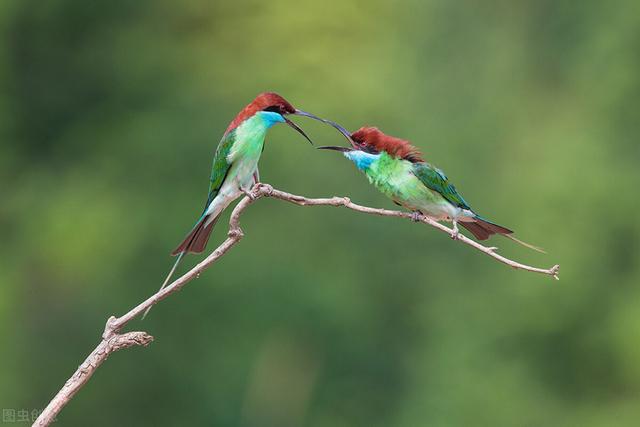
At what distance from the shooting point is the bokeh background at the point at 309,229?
9219 millimetres

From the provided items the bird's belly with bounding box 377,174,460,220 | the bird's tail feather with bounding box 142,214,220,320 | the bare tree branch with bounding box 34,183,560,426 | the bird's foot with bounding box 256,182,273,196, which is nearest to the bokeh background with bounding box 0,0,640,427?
the bird's belly with bounding box 377,174,460,220

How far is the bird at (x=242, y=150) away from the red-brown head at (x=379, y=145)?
197mm

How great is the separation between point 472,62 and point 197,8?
2687 mm

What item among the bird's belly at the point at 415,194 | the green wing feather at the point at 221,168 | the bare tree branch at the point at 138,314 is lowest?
the bare tree branch at the point at 138,314

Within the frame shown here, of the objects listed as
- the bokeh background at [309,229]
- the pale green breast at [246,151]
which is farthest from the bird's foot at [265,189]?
A: the bokeh background at [309,229]

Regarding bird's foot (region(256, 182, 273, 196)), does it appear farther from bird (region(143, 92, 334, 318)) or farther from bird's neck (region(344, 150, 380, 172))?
bird's neck (region(344, 150, 380, 172))

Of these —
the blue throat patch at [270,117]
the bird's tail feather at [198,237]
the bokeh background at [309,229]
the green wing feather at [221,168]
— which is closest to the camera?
the bird's tail feather at [198,237]

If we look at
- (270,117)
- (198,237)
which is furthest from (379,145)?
(198,237)

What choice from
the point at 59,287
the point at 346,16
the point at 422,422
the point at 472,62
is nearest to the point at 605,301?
the point at 422,422

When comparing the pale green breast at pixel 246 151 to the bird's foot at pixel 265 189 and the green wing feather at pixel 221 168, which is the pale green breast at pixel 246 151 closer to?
the green wing feather at pixel 221 168

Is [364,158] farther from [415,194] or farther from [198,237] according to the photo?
[198,237]

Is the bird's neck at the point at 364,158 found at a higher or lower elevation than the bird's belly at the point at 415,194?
higher

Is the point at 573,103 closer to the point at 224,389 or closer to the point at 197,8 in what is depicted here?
the point at 197,8

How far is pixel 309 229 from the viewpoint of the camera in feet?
32.2
